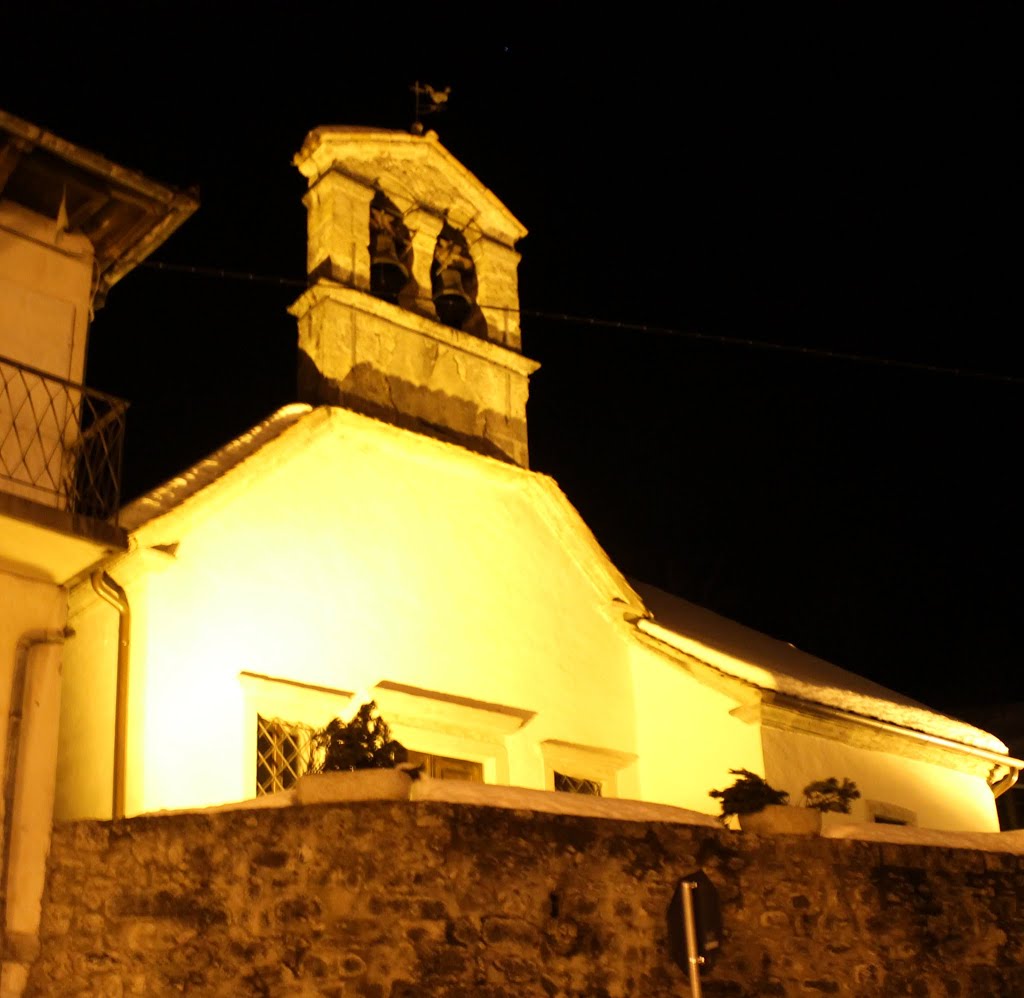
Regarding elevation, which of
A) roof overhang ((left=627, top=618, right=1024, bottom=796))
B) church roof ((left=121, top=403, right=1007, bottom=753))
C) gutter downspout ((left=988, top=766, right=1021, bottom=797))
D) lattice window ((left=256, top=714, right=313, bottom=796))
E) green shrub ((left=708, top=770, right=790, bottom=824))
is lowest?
green shrub ((left=708, top=770, right=790, bottom=824))

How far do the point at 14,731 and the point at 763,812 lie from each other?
4.86 meters

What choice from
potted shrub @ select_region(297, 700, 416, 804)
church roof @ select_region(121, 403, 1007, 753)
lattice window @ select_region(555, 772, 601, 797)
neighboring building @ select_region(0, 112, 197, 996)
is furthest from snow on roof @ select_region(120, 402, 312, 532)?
lattice window @ select_region(555, 772, 601, 797)

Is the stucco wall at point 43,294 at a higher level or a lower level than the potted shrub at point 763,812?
higher

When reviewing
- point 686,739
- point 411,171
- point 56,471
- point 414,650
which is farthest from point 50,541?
point 411,171

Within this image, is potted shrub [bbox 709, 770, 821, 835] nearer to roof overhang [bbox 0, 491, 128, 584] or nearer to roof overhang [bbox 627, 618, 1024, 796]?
roof overhang [bbox 627, 618, 1024, 796]

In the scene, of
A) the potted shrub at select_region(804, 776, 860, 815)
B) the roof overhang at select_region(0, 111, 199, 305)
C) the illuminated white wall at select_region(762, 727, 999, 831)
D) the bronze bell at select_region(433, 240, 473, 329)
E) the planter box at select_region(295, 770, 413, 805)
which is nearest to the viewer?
the planter box at select_region(295, 770, 413, 805)

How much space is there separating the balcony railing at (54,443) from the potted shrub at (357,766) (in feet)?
6.96

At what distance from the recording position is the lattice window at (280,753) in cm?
1198

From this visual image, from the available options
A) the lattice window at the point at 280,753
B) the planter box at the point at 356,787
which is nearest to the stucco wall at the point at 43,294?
the lattice window at the point at 280,753

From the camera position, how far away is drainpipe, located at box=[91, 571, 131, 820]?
1105 cm

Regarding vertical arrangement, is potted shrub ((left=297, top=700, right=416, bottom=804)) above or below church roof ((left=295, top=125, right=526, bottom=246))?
below

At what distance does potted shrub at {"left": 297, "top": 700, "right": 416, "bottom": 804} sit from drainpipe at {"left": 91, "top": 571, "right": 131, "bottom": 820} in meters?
1.34

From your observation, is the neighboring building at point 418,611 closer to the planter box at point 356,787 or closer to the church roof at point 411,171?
the church roof at point 411,171

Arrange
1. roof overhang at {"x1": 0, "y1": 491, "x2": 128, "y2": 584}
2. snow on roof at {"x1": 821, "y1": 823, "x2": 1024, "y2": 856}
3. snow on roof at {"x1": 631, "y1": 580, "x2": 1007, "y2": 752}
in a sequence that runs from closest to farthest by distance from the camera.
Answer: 1. roof overhang at {"x1": 0, "y1": 491, "x2": 128, "y2": 584}
2. snow on roof at {"x1": 821, "y1": 823, "x2": 1024, "y2": 856}
3. snow on roof at {"x1": 631, "y1": 580, "x2": 1007, "y2": 752}
